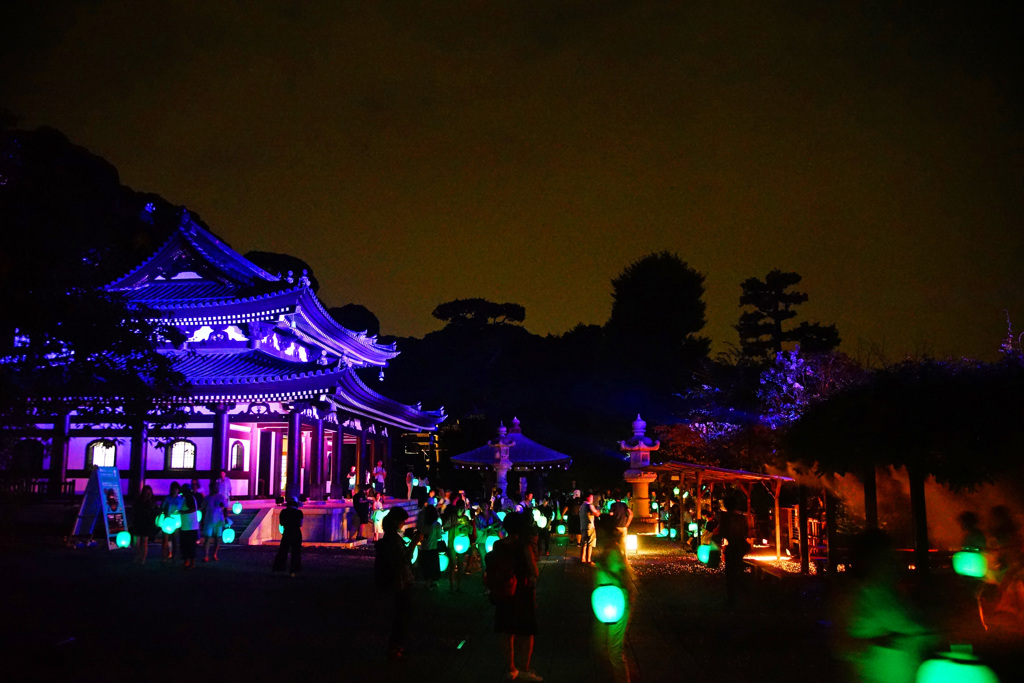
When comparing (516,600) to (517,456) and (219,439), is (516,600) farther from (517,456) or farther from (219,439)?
(517,456)

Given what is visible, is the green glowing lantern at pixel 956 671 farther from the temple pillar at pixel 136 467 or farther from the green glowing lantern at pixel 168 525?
the temple pillar at pixel 136 467

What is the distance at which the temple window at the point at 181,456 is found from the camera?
96.3 ft

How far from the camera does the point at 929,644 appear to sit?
6438mm

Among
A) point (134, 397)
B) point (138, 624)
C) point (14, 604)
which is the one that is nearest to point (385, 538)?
point (138, 624)

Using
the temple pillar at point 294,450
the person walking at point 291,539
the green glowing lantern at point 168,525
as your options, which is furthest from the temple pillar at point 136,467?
the person walking at point 291,539

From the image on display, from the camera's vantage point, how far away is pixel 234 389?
27906 mm

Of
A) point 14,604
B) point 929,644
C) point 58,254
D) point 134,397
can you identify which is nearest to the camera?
point 929,644

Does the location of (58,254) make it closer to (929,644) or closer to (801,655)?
(801,655)

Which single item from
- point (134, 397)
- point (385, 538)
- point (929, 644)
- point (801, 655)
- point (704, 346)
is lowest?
point (801, 655)

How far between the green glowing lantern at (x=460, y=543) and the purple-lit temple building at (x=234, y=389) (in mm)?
12438

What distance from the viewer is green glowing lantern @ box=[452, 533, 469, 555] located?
50.6 feet

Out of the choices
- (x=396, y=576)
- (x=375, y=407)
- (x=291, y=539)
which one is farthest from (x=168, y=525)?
(x=375, y=407)

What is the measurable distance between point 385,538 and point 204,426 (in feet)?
73.5

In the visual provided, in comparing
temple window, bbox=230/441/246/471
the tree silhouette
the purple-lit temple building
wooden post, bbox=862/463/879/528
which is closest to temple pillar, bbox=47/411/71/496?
the purple-lit temple building
